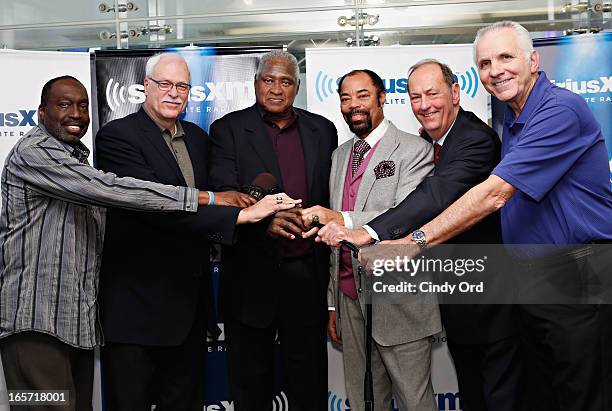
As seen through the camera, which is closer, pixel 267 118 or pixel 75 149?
pixel 75 149

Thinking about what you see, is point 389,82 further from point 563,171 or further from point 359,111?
point 563,171

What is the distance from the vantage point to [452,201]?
267 centimetres

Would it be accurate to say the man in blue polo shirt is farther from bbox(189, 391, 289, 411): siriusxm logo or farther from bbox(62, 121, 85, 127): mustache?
bbox(189, 391, 289, 411): siriusxm logo

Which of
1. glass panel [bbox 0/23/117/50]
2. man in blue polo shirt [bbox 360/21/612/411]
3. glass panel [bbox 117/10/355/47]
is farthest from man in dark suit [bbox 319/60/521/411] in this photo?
glass panel [bbox 0/23/117/50]

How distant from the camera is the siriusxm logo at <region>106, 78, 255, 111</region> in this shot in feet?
12.9

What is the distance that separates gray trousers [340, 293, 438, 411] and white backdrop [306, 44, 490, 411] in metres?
0.81

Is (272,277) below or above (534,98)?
below

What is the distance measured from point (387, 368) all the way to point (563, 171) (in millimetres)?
1187

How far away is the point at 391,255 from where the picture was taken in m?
2.49

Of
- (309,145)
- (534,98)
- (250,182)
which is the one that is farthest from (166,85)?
(534,98)

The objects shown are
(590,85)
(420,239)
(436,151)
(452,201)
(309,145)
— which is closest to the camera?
(420,239)

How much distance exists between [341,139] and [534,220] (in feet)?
5.47

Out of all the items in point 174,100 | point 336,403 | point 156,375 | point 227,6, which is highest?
point 227,6

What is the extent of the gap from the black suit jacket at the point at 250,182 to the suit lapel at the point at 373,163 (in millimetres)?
326
